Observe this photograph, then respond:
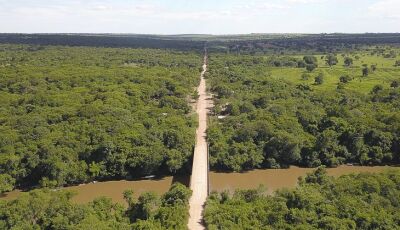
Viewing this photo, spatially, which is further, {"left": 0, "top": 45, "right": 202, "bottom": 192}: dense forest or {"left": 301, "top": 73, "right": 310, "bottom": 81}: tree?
{"left": 301, "top": 73, "right": 310, "bottom": 81}: tree

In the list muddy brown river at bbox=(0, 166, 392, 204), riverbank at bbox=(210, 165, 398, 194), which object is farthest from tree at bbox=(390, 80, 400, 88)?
muddy brown river at bbox=(0, 166, 392, 204)

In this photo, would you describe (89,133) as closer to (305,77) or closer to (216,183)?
(216,183)

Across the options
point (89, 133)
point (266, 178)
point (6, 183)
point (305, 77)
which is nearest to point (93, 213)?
point (6, 183)

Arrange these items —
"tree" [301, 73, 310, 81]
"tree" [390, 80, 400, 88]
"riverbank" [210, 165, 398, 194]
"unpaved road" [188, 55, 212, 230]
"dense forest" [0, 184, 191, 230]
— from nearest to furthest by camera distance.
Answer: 1. "dense forest" [0, 184, 191, 230]
2. "unpaved road" [188, 55, 212, 230]
3. "riverbank" [210, 165, 398, 194]
4. "tree" [390, 80, 400, 88]
5. "tree" [301, 73, 310, 81]

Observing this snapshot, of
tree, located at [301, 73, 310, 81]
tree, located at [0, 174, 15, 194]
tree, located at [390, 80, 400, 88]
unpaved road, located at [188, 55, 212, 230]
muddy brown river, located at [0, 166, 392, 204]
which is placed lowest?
muddy brown river, located at [0, 166, 392, 204]

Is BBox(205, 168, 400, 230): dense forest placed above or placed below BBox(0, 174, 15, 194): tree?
→ above

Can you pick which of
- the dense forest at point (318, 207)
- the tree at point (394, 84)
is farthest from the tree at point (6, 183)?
the tree at point (394, 84)

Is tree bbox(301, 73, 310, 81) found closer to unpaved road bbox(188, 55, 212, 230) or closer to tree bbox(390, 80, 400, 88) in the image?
tree bbox(390, 80, 400, 88)
